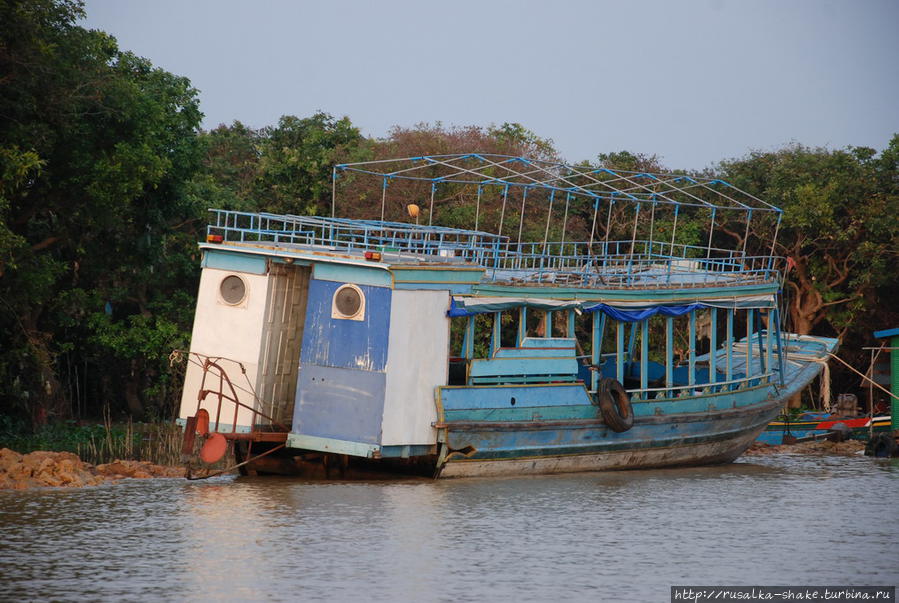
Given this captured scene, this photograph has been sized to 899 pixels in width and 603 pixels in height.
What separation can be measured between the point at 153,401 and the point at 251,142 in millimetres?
16305

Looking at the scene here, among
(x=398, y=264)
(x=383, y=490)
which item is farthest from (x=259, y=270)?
(x=383, y=490)

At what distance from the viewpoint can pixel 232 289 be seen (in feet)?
54.8

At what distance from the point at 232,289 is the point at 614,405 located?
6.19 m

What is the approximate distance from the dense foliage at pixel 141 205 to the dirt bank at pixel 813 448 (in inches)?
266

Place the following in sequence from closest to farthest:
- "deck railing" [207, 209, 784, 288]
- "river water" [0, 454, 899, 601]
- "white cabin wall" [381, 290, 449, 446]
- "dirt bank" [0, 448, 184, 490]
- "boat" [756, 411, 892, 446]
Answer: "river water" [0, 454, 899, 601] < "dirt bank" [0, 448, 184, 490] < "white cabin wall" [381, 290, 449, 446] < "deck railing" [207, 209, 784, 288] < "boat" [756, 411, 892, 446]

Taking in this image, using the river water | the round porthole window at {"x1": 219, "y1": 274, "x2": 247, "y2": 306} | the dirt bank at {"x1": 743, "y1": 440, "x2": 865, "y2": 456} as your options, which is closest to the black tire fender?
the river water

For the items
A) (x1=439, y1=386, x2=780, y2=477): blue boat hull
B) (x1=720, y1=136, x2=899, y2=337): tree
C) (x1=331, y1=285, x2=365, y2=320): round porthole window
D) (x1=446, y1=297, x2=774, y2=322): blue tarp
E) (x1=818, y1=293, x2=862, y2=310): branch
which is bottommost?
(x1=439, y1=386, x2=780, y2=477): blue boat hull

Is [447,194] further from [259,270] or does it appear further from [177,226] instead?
[259,270]

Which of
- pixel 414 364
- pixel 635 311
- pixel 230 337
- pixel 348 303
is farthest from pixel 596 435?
pixel 230 337

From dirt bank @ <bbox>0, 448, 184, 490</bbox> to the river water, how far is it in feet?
1.45

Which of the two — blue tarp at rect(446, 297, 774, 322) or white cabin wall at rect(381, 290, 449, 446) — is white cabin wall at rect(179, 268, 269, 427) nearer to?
white cabin wall at rect(381, 290, 449, 446)

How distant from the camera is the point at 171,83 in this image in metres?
25.2

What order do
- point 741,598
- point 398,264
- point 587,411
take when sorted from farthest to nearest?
1. point 587,411
2. point 398,264
3. point 741,598

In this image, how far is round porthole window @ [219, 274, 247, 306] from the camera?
1666 centimetres
